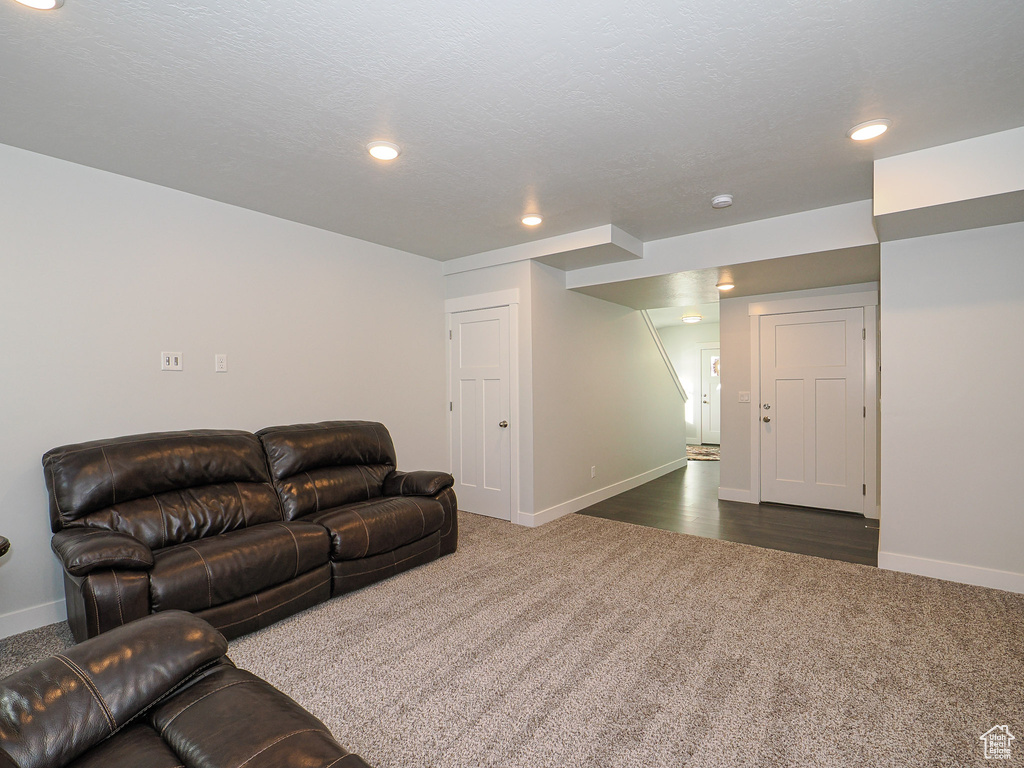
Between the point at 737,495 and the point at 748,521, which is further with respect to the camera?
the point at 737,495

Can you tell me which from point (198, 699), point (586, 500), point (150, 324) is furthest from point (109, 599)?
point (586, 500)

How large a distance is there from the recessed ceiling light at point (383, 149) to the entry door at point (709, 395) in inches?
332

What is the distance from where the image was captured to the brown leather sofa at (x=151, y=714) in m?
1.10

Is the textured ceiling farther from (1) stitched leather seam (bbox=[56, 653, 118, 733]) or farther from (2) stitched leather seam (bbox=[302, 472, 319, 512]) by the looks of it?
(1) stitched leather seam (bbox=[56, 653, 118, 733])

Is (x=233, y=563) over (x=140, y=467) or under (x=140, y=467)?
under

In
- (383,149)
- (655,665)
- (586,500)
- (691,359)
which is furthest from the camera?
(691,359)

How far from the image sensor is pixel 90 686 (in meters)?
1.24

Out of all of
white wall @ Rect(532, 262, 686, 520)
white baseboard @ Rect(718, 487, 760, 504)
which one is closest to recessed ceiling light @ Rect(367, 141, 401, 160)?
white wall @ Rect(532, 262, 686, 520)

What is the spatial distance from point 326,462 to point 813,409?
14.8ft

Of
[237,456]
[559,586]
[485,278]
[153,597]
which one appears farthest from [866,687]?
[485,278]

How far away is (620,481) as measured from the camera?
579 centimetres

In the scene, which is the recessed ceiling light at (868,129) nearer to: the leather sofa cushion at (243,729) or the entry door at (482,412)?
the entry door at (482,412)

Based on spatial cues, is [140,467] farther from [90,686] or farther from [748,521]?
[748,521]

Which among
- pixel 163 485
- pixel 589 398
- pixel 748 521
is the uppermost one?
pixel 589 398
